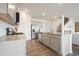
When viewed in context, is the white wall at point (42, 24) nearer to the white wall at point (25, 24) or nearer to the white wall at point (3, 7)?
the white wall at point (25, 24)

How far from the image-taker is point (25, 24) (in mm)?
1925

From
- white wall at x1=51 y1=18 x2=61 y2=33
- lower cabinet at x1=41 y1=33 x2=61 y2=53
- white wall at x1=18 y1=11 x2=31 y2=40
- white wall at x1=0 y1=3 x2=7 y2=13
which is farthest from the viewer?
lower cabinet at x1=41 y1=33 x2=61 y2=53

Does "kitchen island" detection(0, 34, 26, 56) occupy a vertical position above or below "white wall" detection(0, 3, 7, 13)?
below

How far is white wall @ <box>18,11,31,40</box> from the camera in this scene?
6.00 ft

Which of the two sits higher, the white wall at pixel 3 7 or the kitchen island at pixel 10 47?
the white wall at pixel 3 7

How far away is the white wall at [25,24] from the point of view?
1830 mm

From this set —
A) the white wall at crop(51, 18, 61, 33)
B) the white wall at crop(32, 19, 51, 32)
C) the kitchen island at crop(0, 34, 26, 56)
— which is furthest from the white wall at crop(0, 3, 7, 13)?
the white wall at crop(51, 18, 61, 33)

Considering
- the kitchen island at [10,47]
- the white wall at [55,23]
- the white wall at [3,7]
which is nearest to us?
the white wall at [3,7]

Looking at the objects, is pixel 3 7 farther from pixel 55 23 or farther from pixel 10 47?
pixel 55 23

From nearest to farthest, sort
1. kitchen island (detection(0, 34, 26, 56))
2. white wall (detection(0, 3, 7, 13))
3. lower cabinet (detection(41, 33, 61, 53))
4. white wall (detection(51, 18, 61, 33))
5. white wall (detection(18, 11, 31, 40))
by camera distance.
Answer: white wall (detection(0, 3, 7, 13)) < kitchen island (detection(0, 34, 26, 56)) < white wall (detection(18, 11, 31, 40)) < white wall (detection(51, 18, 61, 33)) < lower cabinet (detection(41, 33, 61, 53))

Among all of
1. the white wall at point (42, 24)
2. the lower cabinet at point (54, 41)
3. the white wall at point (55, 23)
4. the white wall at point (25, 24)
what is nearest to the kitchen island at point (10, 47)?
the white wall at point (25, 24)

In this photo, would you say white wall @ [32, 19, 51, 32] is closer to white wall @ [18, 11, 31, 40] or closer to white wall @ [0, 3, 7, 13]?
white wall @ [18, 11, 31, 40]

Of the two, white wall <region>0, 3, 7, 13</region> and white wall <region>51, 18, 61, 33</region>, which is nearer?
white wall <region>0, 3, 7, 13</region>

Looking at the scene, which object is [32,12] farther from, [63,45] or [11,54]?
[63,45]
